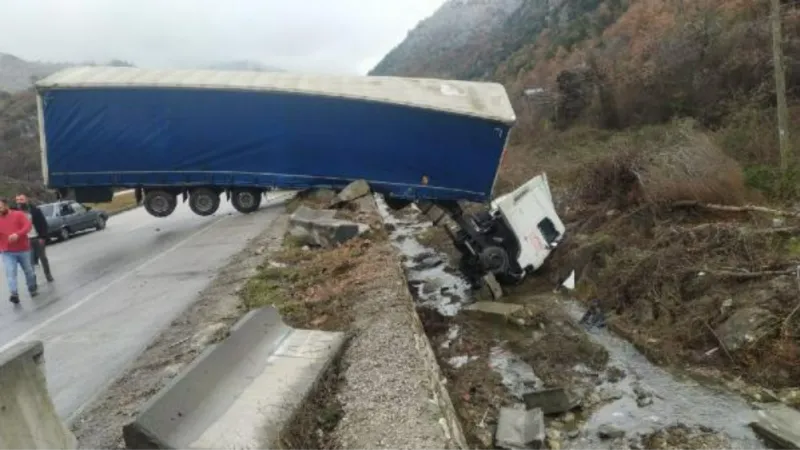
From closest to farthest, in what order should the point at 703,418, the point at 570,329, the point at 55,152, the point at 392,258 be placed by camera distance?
the point at 703,418 → the point at 392,258 → the point at 570,329 → the point at 55,152

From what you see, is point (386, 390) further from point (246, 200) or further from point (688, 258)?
point (246, 200)

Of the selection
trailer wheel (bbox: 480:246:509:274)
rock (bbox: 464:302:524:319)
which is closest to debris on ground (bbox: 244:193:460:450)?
rock (bbox: 464:302:524:319)

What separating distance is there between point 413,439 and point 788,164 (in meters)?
10.7

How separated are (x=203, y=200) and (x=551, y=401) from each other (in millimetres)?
9880

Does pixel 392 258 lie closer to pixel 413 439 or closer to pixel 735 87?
pixel 413 439

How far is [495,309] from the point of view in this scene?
995 centimetres

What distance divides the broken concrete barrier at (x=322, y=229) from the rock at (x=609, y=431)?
15.4 feet

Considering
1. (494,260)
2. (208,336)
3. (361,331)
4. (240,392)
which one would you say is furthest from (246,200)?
(240,392)

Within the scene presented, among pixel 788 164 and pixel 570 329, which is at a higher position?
pixel 788 164

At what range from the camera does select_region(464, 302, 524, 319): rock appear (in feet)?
32.0

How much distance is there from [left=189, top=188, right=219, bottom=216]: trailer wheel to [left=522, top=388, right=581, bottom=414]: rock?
9.59m

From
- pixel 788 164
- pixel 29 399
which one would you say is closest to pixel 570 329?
pixel 788 164

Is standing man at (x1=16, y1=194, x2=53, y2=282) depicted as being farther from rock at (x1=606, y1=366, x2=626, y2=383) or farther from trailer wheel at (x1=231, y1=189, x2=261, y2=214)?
rock at (x1=606, y1=366, x2=626, y2=383)

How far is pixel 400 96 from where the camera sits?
13.0 meters
